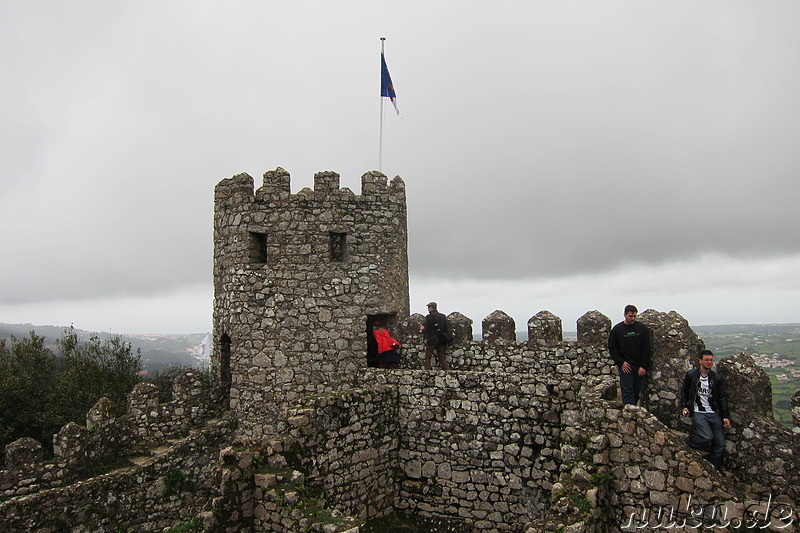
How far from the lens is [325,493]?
8312mm

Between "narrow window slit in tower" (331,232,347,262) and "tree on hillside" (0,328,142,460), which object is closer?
"narrow window slit in tower" (331,232,347,262)

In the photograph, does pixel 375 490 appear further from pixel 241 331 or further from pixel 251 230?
pixel 251 230

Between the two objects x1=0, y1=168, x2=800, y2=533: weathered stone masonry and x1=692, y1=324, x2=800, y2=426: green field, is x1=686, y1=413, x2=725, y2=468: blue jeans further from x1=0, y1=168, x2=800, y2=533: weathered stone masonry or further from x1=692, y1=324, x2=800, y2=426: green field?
x1=692, y1=324, x2=800, y2=426: green field

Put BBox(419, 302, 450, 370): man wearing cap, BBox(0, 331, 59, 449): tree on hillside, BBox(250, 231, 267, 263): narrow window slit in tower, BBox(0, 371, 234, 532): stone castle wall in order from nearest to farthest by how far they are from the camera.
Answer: BBox(0, 371, 234, 532): stone castle wall
BBox(419, 302, 450, 370): man wearing cap
BBox(250, 231, 267, 263): narrow window slit in tower
BBox(0, 331, 59, 449): tree on hillside

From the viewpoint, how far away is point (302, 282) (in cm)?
1178

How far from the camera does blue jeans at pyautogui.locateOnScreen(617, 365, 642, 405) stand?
8.58 meters

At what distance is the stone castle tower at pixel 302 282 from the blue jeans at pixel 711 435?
21.5ft

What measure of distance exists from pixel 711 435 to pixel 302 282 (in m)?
8.28

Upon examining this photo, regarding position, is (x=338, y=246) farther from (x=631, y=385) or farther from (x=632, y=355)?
(x=631, y=385)

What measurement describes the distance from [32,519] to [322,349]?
20.3 ft

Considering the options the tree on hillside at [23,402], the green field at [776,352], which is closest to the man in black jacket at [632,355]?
the green field at [776,352]

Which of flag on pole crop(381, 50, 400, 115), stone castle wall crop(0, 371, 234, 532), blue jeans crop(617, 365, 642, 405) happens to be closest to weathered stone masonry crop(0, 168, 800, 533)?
stone castle wall crop(0, 371, 234, 532)

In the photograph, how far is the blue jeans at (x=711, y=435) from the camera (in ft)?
24.2

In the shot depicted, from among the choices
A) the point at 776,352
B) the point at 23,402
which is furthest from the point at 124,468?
the point at 776,352
